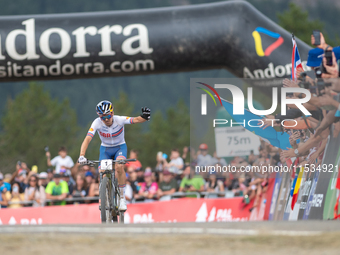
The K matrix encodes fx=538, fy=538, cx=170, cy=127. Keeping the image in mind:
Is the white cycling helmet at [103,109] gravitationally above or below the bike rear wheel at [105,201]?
above

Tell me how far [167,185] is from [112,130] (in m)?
4.52

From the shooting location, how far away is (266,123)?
786cm

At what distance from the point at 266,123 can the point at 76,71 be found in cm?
509

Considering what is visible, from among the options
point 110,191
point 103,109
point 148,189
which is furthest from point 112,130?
point 148,189

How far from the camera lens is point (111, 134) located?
8812mm

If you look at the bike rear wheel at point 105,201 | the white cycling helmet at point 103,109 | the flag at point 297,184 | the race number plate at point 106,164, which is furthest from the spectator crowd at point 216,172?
the white cycling helmet at point 103,109

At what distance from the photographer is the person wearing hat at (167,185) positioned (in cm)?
1285

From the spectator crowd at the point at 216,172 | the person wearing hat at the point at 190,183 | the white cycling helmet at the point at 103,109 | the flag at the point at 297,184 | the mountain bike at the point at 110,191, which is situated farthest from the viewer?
the person wearing hat at the point at 190,183

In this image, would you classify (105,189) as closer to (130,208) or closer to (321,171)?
(321,171)

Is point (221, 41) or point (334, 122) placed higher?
point (221, 41)

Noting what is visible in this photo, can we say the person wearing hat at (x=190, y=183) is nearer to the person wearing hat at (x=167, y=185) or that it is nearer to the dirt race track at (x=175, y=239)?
the person wearing hat at (x=167, y=185)

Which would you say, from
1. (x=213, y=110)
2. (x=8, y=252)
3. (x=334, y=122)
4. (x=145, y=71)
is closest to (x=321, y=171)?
(x=334, y=122)

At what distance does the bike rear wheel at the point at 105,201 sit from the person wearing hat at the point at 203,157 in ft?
4.65

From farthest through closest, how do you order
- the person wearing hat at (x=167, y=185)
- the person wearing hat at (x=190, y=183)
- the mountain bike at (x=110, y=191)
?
1. the person wearing hat at (x=167, y=185)
2. the person wearing hat at (x=190, y=183)
3. the mountain bike at (x=110, y=191)
